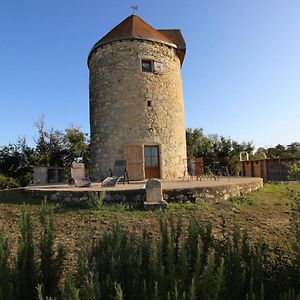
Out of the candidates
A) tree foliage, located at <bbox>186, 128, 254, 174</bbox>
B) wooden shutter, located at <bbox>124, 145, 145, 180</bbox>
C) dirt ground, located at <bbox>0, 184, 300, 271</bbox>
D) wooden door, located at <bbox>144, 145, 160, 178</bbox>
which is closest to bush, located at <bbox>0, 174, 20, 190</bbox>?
wooden shutter, located at <bbox>124, 145, 145, 180</bbox>

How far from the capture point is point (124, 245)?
301 cm

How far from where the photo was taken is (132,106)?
13.5 metres

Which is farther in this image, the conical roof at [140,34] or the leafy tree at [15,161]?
the leafy tree at [15,161]

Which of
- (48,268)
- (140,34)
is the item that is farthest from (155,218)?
(140,34)

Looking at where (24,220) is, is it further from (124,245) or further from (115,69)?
(115,69)

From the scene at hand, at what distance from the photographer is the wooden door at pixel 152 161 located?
44.9 feet

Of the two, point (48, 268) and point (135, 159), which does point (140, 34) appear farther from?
point (48, 268)

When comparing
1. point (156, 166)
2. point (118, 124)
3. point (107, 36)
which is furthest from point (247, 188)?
point (107, 36)

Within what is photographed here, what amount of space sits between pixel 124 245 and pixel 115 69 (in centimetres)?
1175

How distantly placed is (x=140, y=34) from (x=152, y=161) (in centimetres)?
589

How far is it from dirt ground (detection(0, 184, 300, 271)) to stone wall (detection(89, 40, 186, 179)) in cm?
557

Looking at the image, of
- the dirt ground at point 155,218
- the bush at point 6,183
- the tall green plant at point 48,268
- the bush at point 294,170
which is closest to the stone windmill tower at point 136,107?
the dirt ground at point 155,218

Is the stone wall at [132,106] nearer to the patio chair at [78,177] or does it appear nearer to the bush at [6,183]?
the patio chair at [78,177]

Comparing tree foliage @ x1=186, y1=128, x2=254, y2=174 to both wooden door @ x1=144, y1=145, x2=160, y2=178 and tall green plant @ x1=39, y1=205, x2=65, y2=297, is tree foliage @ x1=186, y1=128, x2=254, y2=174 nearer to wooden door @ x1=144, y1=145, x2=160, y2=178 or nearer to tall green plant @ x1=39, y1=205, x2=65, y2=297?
wooden door @ x1=144, y1=145, x2=160, y2=178
